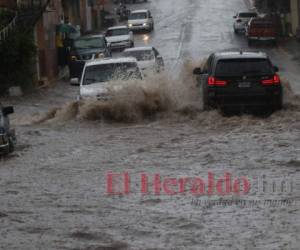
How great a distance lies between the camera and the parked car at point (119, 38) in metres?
52.3

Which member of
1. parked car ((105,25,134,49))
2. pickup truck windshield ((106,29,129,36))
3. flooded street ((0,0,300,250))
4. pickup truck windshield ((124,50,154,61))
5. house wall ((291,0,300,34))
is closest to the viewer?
flooded street ((0,0,300,250))

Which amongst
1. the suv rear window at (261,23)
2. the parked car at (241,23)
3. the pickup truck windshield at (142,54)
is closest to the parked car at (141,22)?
the parked car at (241,23)

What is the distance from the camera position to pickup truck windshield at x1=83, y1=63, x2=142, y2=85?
23.9 m

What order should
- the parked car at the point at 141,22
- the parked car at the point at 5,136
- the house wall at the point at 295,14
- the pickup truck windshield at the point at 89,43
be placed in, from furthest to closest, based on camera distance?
the parked car at the point at 141,22, the house wall at the point at 295,14, the pickup truck windshield at the point at 89,43, the parked car at the point at 5,136

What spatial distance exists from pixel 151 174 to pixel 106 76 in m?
9.30

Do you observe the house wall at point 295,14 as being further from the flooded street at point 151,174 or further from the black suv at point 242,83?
the black suv at point 242,83

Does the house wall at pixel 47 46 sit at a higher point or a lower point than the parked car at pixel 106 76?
lower

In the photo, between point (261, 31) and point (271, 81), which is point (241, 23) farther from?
point (271, 81)

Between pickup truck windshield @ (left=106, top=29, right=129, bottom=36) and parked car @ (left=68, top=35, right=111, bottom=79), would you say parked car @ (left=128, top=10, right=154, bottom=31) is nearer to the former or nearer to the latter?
pickup truck windshield @ (left=106, top=29, right=129, bottom=36)

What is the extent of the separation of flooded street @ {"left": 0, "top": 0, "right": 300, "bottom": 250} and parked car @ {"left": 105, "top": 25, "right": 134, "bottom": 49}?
22.6 m

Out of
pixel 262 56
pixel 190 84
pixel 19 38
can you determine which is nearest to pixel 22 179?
pixel 262 56

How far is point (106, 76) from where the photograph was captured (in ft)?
78.6

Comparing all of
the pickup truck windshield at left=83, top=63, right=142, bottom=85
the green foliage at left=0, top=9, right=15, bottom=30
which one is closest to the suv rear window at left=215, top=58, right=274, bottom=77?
the pickup truck windshield at left=83, top=63, right=142, bottom=85

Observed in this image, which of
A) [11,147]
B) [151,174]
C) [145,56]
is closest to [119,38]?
[145,56]
